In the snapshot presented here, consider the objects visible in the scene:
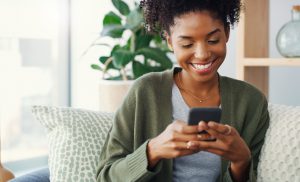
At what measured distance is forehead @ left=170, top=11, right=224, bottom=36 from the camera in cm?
121

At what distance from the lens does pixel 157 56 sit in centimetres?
238

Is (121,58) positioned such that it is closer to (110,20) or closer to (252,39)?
(110,20)

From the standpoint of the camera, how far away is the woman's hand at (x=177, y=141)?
1080 millimetres

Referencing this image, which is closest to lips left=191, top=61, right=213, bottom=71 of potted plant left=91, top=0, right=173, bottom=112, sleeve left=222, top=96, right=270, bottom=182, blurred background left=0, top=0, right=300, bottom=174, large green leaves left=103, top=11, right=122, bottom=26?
sleeve left=222, top=96, right=270, bottom=182

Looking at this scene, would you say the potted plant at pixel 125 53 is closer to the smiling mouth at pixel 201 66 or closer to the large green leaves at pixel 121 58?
the large green leaves at pixel 121 58

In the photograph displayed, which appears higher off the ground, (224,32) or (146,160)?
(224,32)

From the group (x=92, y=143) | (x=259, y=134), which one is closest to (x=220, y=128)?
(x=259, y=134)

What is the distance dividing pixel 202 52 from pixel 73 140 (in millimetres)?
433

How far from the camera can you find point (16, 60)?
2.97 metres

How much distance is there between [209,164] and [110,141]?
26cm

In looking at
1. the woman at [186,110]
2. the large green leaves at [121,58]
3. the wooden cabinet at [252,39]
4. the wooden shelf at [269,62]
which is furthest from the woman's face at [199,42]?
the large green leaves at [121,58]

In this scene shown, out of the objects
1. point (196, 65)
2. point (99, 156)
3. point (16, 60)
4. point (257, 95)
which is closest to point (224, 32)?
point (196, 65)

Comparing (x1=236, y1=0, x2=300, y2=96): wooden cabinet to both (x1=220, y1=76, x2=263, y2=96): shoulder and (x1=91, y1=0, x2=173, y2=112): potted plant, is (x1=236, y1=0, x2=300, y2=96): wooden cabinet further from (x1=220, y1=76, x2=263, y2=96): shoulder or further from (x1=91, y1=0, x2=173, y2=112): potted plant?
(x1=220, y1=76, x2=263, y2=96): shoulder

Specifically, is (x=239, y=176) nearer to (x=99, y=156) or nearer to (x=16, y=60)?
(x=99, y=156)
